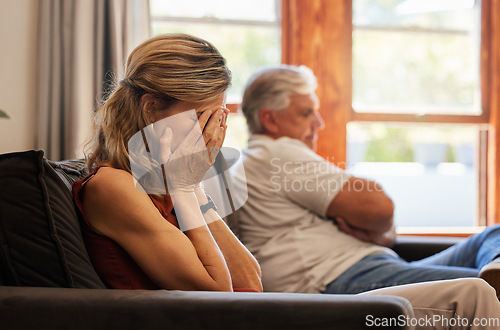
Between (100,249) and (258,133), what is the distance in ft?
3.73

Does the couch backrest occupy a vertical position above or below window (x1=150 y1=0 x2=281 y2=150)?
below

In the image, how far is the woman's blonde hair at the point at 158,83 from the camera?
1227 millimetres

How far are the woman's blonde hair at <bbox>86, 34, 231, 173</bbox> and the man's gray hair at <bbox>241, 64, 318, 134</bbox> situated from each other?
0.88 meters

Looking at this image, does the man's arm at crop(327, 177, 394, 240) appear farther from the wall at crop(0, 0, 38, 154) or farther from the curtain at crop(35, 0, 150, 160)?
the wall at crop(0, 0, 38, 154)

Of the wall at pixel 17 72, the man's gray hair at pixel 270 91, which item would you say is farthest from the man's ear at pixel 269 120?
the wall at pixel 17 72

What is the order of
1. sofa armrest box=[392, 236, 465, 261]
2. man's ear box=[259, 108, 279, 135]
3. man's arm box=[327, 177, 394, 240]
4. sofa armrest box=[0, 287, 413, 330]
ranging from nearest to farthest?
sofa armrest box=[0, 287, 413, 330] < man's arm box=[327, 177, 394, 240] < man's ear box=[259, 108, 279, 135] < sofa armrest box=[392, 236, 465, 261]

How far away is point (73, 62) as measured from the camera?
90.6 inches

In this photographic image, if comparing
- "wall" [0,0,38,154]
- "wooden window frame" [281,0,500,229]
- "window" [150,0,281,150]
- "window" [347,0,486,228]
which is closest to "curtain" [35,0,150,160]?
"wall" [0,0,38,154]

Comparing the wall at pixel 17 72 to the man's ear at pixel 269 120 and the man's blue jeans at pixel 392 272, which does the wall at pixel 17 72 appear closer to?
the man's ear at pixel 269 120

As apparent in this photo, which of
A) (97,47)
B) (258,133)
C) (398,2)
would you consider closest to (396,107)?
(398,2)

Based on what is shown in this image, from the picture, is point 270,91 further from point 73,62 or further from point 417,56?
point 417,56

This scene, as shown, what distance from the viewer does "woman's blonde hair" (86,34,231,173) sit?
4.02ft

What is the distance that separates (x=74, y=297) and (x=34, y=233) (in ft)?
0.60

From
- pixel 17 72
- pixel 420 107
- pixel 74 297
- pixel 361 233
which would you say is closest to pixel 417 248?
pixel 361 233
